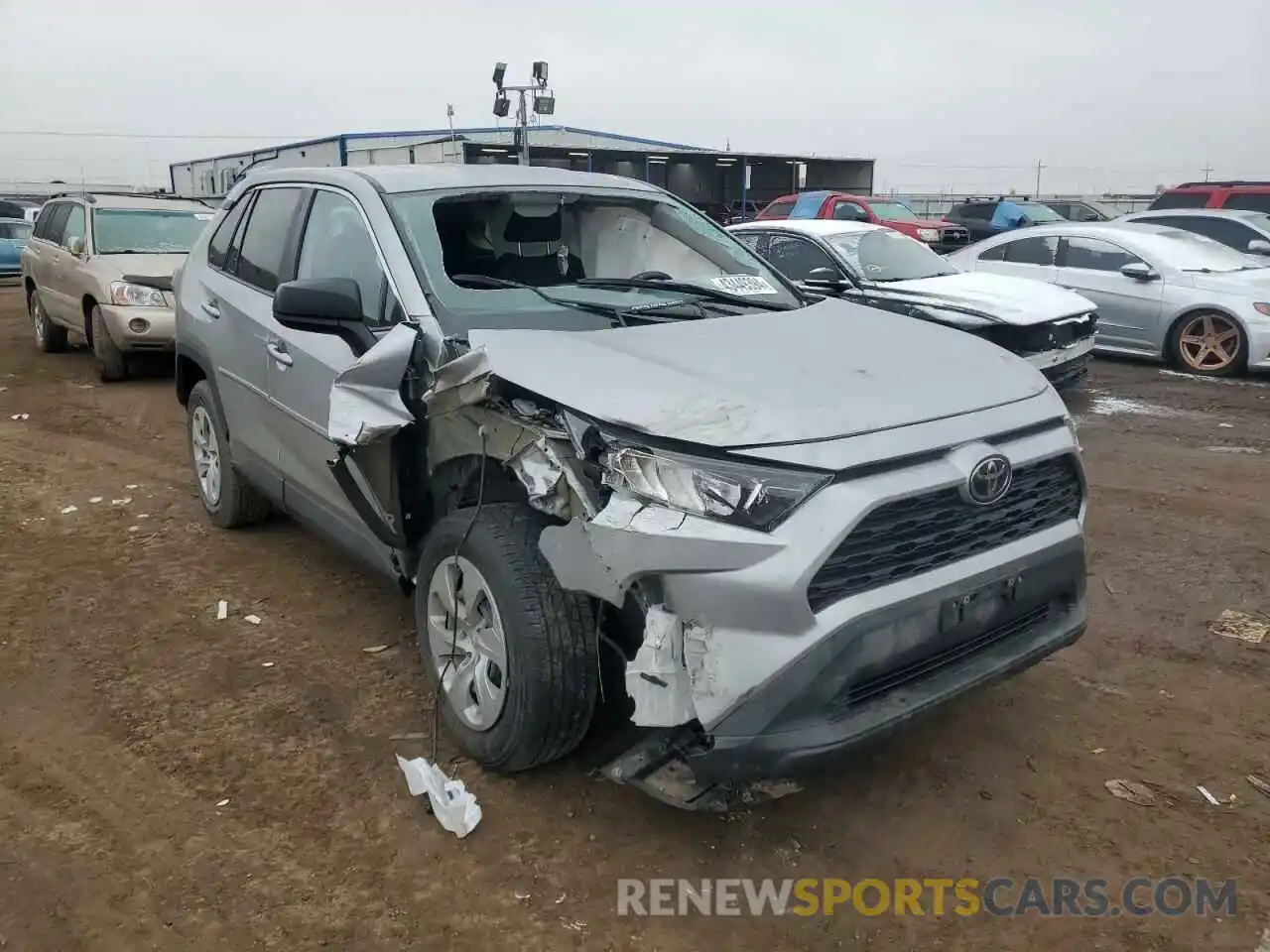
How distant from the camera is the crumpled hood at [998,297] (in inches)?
310

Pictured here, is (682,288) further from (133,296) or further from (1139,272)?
(1139,272)

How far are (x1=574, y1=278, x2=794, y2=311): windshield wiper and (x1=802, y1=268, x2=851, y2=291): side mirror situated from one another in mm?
4164

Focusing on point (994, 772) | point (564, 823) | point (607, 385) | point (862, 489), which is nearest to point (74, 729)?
point (564, 823)

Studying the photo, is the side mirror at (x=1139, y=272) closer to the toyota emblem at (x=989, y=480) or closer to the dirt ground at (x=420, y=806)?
the dirt ground at (x=420, y=806)

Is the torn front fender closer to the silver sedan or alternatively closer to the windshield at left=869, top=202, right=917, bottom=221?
the silver sedan

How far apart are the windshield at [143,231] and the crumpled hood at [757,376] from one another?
27.4 ft

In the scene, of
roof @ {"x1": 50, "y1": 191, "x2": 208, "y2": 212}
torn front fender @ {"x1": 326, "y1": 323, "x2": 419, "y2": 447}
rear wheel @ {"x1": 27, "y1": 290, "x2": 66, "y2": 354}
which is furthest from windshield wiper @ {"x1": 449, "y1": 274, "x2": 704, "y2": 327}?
rear wheel @ {"x1": 27, "y1": 290, "x2": 66, "y2": 354}

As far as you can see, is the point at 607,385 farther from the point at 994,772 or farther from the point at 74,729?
the point at 74,729

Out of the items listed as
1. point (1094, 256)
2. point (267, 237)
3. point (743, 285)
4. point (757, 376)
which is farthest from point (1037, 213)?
point (757, 376)

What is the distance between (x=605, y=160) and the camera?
26.5 metres

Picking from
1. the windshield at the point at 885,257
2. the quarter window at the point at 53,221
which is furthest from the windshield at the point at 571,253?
the quarter window at the point at 53,221

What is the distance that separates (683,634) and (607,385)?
28.5 inches

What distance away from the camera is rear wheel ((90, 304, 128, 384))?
9562 mm

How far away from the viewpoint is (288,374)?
13.1 ft
